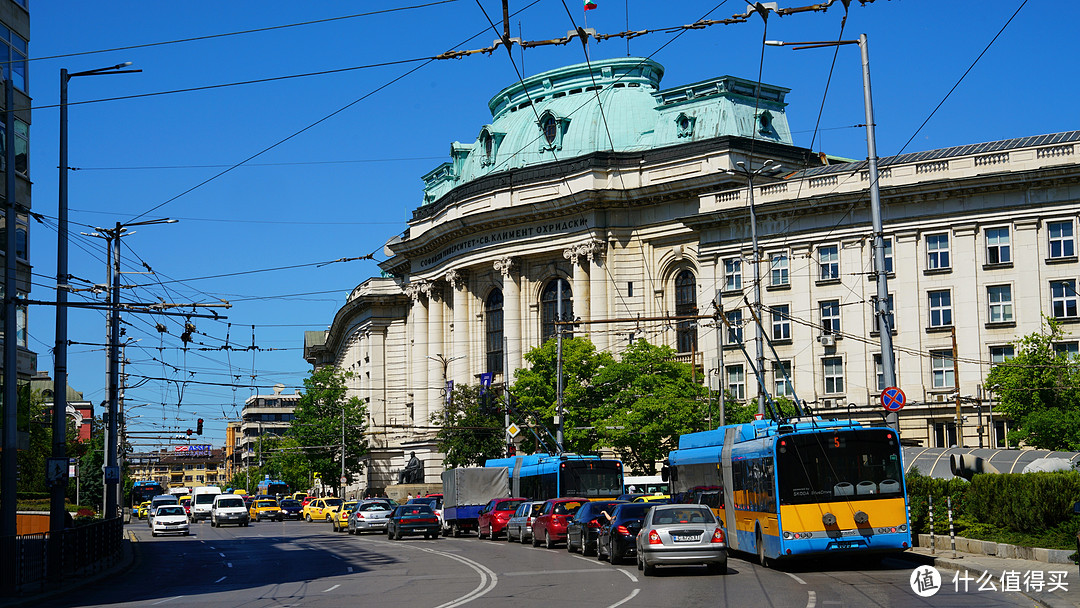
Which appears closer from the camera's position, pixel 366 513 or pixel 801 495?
pixel 801 495

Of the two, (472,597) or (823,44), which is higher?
(823,44)

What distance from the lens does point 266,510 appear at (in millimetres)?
89062

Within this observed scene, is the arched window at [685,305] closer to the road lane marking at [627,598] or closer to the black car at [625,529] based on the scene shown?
the black car at [625,529]

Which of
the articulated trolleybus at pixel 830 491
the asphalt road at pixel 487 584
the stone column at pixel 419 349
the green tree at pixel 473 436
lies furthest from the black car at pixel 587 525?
the stone column at pixel 419 349

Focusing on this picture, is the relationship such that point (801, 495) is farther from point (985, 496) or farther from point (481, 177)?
point (481, 177)

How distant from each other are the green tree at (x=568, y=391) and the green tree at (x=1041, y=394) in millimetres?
20527

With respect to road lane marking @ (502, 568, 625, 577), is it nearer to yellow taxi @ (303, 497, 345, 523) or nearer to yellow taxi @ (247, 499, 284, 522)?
yellow taxi @ (303, 497, 345, 523)

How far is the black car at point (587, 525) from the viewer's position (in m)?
32.2

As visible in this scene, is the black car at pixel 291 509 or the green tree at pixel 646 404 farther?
the black car at pixel 291 509

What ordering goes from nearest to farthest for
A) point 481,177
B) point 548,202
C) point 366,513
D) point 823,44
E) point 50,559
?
1. point 50,559
2. point 823,44
3. point 366,513
4. point 548,202
5. point 481,177

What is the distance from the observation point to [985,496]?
27.2 metres

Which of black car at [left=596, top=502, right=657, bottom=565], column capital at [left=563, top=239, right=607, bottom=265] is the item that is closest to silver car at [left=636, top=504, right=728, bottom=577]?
black car at [left=596, top=502, right=657, bottom=565]

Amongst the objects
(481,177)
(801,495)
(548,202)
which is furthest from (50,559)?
(481,177)

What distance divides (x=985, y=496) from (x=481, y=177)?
6025 centimetres
